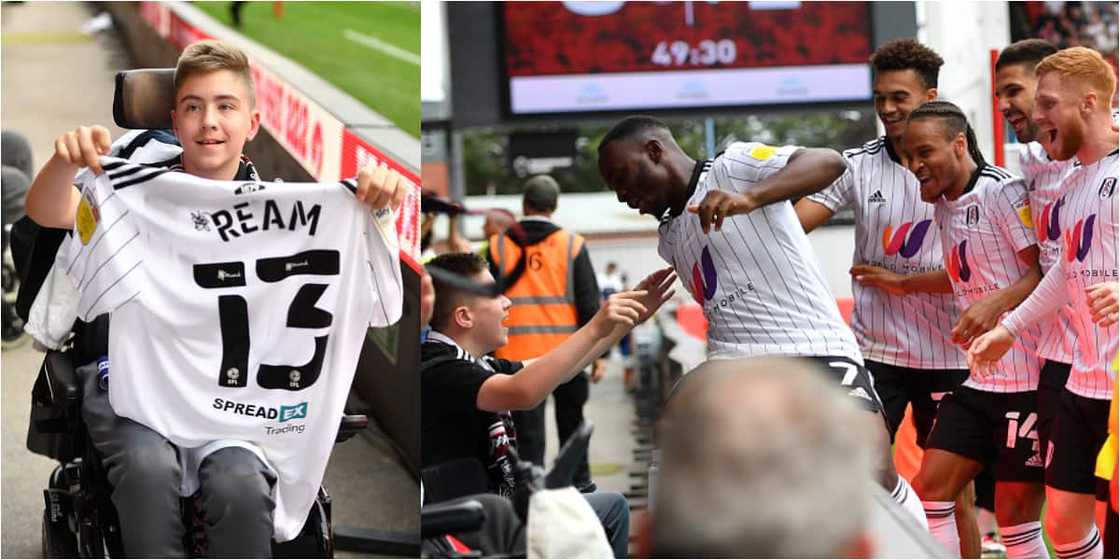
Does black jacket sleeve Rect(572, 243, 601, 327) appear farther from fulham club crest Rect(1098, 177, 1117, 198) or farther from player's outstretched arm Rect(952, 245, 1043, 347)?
fulham club crest Rect(1098, 177, 1117, 198)

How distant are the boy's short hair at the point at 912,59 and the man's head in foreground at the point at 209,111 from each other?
70.3 inches

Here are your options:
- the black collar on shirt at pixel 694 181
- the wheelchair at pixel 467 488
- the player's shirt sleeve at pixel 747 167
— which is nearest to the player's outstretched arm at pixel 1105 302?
the player's shirt sleeve at pixel 747 167

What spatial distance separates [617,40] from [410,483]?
3340 millimetres

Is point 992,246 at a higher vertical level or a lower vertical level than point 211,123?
lower

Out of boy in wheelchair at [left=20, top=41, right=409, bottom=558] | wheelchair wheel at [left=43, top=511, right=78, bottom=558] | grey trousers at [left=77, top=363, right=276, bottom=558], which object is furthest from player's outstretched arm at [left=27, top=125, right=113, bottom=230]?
wheelchair wheel at [left=43, top=511, right=78, bottom=558]

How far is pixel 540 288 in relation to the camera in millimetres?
4840

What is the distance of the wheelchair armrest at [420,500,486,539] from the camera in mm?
2635

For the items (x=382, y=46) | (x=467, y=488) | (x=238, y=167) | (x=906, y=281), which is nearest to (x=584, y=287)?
(x=382, y=46)

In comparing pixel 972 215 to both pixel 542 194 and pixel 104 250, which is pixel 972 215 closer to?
pixel 542 194

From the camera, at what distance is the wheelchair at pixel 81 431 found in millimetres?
2830

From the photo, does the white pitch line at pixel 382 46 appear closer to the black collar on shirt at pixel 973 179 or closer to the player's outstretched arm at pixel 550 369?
the player's outstretched arm at pixel 550 369

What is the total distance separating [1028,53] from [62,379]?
259 cm

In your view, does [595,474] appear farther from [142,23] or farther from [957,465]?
[142,23]

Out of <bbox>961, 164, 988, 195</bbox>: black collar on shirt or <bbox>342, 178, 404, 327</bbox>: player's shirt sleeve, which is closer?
<bbox>342, 178, 404, 327</bbox>: player's shirt sleeve
